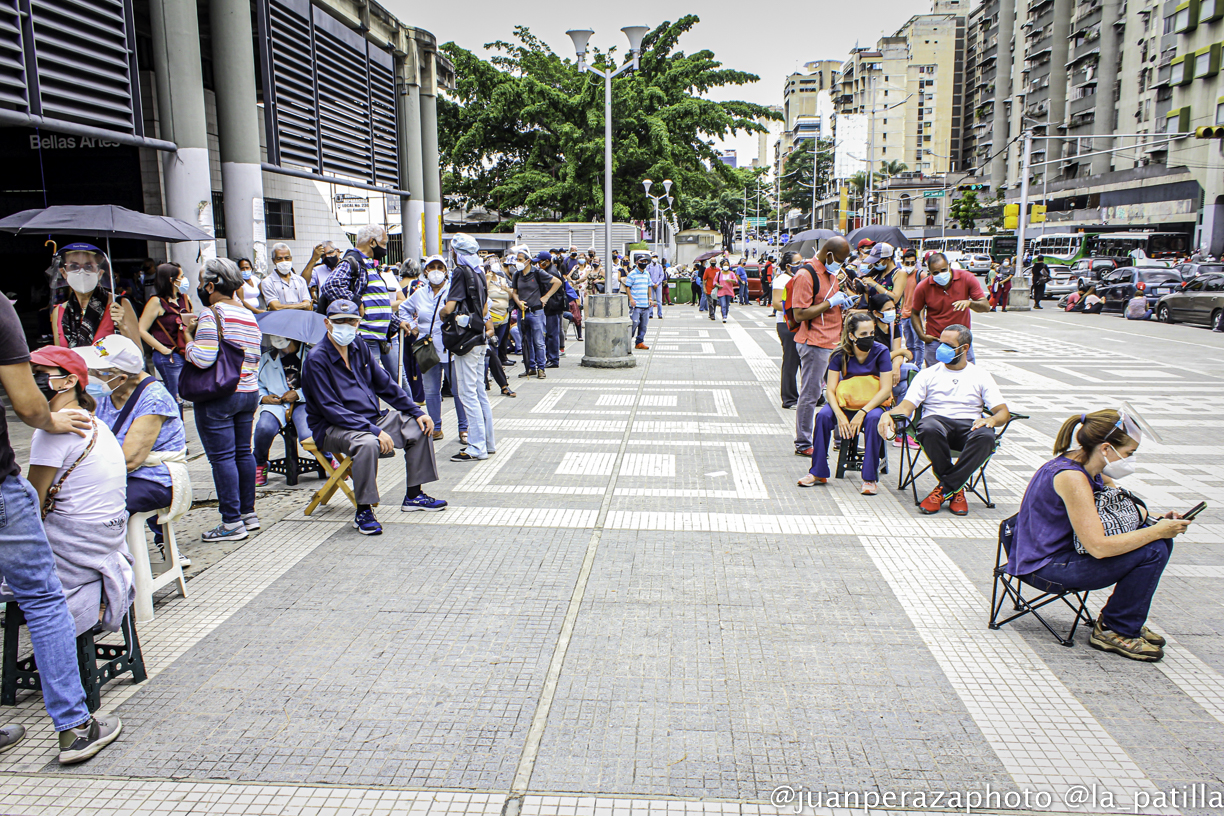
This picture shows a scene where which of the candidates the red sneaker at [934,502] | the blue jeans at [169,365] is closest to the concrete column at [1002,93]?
the red sneaker at [934,502]

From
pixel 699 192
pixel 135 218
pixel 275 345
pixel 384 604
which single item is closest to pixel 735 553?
pixel 384 604

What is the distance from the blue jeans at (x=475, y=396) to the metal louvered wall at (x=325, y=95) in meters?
8.25

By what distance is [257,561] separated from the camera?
552 cm

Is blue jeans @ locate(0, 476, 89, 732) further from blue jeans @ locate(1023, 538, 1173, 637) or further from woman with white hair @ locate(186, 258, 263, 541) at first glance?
blue jeans @ locate(1023, 538, 1173, 637)

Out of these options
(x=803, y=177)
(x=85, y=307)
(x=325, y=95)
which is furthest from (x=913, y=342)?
(x=803, y=177)

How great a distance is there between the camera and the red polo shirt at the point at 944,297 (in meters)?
8.53

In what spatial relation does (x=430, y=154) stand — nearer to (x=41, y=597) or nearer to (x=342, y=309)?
(x=342, y=309)

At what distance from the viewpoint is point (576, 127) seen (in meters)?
36.6

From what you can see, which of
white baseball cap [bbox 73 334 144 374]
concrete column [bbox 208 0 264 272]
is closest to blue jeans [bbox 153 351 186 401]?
concrete column [bbox 208 0 264 272]

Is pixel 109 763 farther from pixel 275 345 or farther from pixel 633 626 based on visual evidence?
pixel 275 345

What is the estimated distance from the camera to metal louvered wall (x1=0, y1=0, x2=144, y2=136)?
897 cm

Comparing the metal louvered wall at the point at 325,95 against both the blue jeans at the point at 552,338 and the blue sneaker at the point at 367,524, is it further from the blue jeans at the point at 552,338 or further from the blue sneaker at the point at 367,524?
the blue sneaker at the point at 367,524

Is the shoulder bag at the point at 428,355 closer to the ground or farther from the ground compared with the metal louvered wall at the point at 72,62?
closer to the ground

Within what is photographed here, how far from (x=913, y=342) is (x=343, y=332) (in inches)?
273
